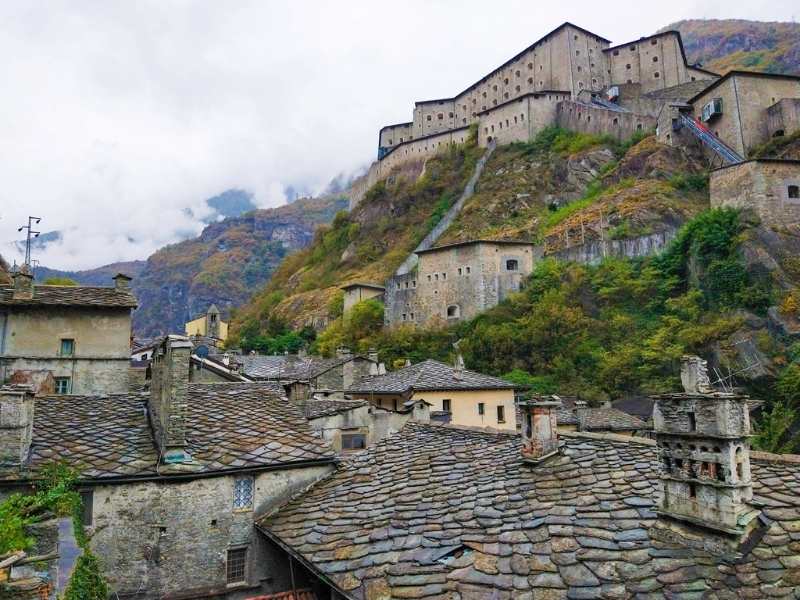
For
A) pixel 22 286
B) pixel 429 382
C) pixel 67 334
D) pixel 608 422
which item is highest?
pixel 22 286

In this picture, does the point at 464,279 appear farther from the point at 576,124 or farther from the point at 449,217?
the point at 576,124

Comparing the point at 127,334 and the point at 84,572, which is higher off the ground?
the point at 127,334

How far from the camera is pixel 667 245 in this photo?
5556 centimetres

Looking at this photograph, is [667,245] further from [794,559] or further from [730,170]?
[794,559]

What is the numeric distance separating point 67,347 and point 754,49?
201 meters

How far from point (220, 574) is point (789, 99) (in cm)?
7113

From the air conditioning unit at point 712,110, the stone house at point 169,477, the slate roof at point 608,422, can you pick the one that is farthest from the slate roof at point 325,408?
the air conditioning unit at point 712,110

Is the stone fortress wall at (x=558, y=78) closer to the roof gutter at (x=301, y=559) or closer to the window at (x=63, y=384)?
the window at (x=63, y=384)

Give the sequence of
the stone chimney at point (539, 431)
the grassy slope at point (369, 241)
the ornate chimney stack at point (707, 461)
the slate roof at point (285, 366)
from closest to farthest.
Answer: the ornate chimney stack at point (707, 461)
the stone chimney at point (539, 431)
the slate roof at point (285, 366)
the grassy slope at point (369, 241)

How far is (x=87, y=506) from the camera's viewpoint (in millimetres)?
11000

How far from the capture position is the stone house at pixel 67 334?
72.8 ft

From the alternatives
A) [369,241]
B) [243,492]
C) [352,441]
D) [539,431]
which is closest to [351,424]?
[352,441]

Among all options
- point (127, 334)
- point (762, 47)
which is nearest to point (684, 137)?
point (127, 334)

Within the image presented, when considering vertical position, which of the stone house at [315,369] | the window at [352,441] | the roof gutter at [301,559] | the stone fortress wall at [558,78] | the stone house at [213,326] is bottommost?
the roof gutter at [301,559]
